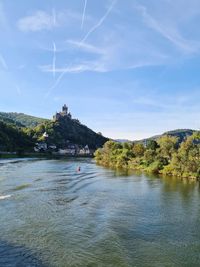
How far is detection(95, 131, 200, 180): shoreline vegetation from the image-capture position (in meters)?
73.9

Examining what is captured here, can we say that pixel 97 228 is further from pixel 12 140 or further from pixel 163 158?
pixel 12 140

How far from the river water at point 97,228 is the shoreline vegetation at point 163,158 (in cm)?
2542

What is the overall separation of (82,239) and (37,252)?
437 centimetres

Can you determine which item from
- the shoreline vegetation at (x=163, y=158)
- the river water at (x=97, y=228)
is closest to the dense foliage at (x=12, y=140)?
the shoreline vegetation at (x=163, y=158)

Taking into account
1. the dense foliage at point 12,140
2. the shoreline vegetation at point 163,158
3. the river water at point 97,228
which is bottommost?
the river water at point 97,228

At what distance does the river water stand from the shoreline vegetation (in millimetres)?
25423

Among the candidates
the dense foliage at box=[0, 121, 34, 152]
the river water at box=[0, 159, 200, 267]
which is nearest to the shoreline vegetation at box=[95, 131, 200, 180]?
the river water at box=[0, 159, 200, 267]

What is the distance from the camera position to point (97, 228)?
2867 centimetres

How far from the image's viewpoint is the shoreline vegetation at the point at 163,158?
73.9 m

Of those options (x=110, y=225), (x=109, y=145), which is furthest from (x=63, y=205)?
(x=109, y=145)

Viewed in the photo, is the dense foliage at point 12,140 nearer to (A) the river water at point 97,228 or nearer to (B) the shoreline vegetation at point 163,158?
(B) the shoreline vegetation at point 163,158

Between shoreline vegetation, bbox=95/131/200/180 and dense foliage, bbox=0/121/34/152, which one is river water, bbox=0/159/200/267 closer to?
shoreline vegetation, bbox=95/131/200/180

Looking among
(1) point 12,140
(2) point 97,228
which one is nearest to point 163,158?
(2) point 97,228

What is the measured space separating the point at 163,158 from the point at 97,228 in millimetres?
62421
